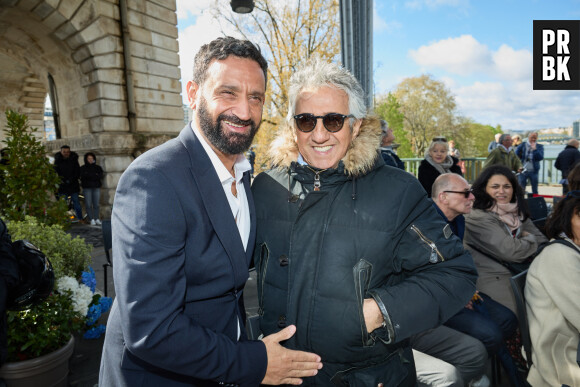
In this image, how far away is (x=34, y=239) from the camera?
318 cm

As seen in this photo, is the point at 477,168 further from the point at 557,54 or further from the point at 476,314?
the point at 476,314

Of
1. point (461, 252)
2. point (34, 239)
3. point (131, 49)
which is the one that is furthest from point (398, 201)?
point (131, 49)

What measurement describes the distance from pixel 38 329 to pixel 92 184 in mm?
7382

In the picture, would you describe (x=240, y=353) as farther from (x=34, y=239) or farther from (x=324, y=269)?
(x=34, y=239)

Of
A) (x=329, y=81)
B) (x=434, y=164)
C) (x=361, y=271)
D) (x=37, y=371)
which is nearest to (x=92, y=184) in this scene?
(x=37, y=371)

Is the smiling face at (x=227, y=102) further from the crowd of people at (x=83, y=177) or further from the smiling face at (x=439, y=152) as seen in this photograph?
the crowd of people at (x=83, y=177)

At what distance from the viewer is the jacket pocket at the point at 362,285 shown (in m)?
1.37

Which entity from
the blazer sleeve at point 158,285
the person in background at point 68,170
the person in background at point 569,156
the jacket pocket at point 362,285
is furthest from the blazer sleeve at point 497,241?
the person in background at point 68,170

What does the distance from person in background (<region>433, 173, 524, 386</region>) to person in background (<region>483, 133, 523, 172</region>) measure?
5.82m

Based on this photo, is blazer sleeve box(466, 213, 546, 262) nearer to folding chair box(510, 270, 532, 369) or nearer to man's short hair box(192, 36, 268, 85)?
folding chair box(510, 270, 532, 369)

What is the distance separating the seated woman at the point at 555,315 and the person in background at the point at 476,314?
457mm

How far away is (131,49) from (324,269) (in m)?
9.94

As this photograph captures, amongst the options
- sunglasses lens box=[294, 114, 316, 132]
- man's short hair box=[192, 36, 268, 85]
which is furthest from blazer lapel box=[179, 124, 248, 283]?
sunglasses lens box=[294, 114, 316, 132]

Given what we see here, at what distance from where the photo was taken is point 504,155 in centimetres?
862
